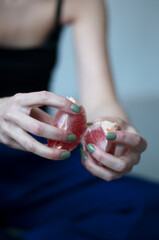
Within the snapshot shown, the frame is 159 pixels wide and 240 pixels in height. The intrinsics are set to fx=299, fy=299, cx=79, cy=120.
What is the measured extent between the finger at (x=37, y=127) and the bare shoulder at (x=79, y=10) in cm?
61

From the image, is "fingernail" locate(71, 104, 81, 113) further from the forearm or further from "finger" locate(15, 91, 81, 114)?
the forearm

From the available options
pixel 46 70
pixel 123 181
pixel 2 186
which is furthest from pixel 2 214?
pixel 46 70

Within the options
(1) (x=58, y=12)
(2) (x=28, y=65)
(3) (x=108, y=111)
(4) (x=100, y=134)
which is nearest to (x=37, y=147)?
(4) (x=100, y=134)

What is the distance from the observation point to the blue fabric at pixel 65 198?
715mm

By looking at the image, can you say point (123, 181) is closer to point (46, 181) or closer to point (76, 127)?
point (46, 181)

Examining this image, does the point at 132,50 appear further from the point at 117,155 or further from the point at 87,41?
the point at 117,155

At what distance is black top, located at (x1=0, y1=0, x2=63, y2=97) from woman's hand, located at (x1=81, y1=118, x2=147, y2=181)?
0.38 metres

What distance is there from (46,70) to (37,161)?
291 mm

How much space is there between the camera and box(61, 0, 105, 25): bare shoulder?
0.92 metres

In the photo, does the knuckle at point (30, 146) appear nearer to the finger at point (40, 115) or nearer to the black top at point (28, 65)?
the finger at point (40, 115)

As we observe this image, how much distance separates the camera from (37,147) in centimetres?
41

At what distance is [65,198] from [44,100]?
45 cm

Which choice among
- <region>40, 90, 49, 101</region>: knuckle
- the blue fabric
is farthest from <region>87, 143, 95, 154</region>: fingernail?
the blue fabric

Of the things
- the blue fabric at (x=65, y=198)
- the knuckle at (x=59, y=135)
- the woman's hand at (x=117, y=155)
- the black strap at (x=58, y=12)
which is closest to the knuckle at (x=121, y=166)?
the woman's hand at (x=117, y=155)
